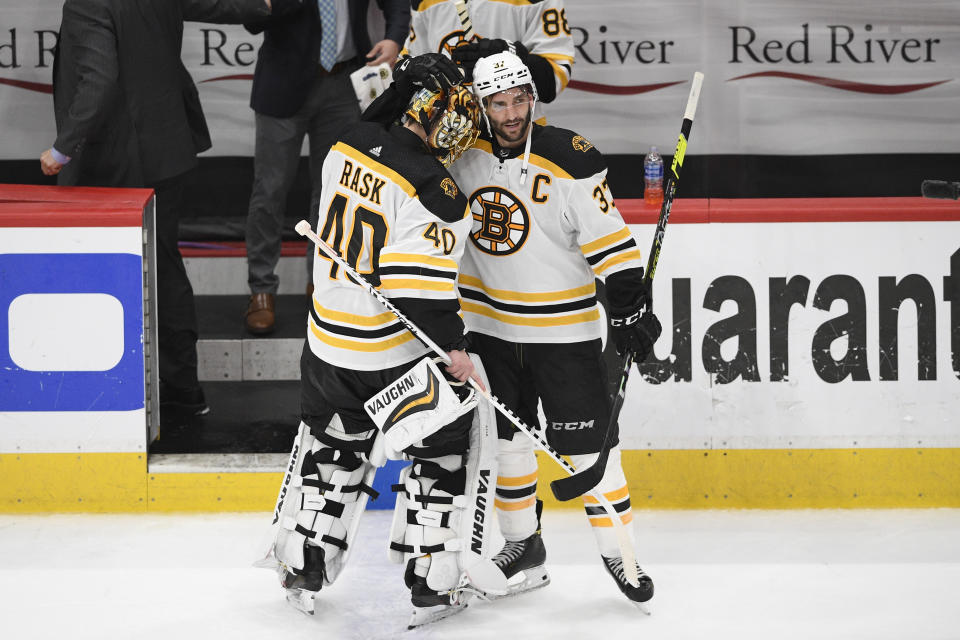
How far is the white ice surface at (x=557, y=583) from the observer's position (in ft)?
12.3

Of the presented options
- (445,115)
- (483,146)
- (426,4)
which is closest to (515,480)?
(483,146)

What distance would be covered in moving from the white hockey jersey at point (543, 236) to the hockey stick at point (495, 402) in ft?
0.72

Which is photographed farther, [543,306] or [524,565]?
[524,565]

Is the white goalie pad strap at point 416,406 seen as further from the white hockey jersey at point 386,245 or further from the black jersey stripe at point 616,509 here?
the black jersey stripe at point 616,509

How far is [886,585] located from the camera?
3986 mm

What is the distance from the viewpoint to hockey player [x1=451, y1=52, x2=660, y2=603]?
12.1ft

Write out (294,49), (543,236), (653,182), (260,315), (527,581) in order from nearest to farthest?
1. (543,236)
2. (527,581)
3. (653,182)
4. (294,49)
5. (260,315)

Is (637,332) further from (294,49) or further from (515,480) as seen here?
(294,49)

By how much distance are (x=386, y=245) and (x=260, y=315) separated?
191cm

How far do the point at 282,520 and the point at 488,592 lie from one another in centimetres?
58

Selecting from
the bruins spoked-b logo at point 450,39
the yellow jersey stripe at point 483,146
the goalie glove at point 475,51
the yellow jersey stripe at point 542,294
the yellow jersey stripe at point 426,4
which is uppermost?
the yellow jersey stripe at point 426,4

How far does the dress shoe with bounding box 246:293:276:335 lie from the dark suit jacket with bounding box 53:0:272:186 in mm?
621

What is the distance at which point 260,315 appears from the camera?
536 cm

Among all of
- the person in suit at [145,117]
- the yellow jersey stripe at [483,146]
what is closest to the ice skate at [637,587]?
the yellow jersey stripe at [483,146]
